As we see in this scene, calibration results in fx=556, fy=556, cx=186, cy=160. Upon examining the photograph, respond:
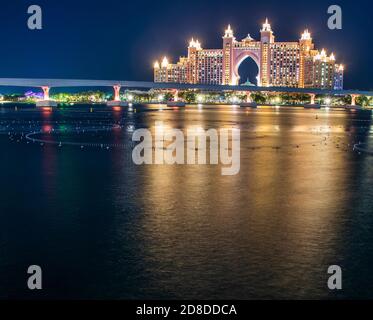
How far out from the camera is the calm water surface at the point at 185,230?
881cm

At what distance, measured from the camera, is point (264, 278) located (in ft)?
29.7

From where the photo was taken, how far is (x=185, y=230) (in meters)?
11.8

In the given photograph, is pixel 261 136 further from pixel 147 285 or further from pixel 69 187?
pixel 147 285

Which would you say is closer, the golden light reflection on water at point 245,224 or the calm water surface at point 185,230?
the calm water surface at point 185,230

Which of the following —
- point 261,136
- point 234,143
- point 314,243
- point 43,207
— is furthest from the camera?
point 261,136

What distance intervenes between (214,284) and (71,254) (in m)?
2.90

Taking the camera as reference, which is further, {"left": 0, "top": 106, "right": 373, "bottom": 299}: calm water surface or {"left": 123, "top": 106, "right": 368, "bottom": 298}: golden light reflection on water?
{"left": 123, "top": 106, "right": 368, "bottom": 298}: golden light reflection on water

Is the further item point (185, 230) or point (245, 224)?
point (245, 224)

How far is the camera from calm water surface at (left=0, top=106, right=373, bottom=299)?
8.81 m
